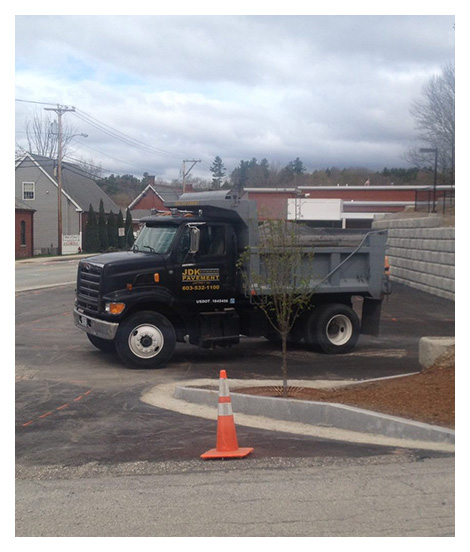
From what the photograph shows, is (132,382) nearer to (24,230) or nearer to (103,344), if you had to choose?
(103,344)

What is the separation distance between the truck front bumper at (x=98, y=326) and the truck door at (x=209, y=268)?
143cm

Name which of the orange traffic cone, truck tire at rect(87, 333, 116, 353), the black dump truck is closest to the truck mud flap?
the black dump truck

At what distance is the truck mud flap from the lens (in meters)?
14.9

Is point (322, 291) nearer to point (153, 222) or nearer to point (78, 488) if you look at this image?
point (153, 222)

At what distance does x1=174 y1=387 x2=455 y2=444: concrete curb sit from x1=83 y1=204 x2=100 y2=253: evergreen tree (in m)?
41.9

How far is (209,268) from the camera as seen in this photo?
13.3 metres

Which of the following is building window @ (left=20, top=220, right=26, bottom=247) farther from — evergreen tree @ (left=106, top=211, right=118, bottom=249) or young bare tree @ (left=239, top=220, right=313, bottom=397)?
young bare tree @ (left=239, top=220, right=313, bottom=397)

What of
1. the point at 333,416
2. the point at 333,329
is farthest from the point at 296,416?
the point at 333,329

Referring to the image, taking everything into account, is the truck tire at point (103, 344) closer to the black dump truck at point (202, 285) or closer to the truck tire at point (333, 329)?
the black dump truck at point (202, 285)

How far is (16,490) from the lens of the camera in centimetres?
648

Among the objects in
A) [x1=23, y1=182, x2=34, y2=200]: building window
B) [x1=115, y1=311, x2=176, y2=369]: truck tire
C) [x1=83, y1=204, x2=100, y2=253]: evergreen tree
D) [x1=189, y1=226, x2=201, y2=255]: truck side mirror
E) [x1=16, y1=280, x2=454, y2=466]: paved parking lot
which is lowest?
[x1=16, y1=280, x2=454, y2=466]: paved parking lot

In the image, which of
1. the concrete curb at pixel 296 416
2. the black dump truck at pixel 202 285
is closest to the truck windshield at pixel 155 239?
the black dump truck at pixel 202 285

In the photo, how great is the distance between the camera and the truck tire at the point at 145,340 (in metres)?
12.7

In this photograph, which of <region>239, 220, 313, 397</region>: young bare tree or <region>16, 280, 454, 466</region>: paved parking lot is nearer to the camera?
<region>16, 280, 454, 466</region>: paved parking lot
